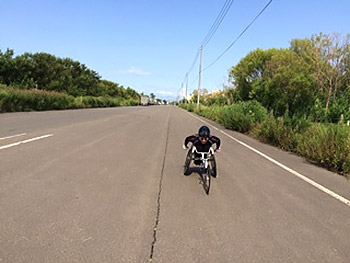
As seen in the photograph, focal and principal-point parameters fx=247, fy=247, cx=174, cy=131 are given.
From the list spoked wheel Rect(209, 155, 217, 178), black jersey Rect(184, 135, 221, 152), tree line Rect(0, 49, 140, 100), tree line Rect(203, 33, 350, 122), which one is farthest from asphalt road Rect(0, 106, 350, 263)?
tree line Rect(0, 49, 140, 100)

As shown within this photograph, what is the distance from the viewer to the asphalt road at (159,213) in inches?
98.7

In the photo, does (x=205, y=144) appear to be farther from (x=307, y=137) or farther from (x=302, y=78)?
(x=302, y=78)

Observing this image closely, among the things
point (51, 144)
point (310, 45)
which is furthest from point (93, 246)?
point (310, 45)

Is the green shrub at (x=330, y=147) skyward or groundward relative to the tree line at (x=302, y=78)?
groundward

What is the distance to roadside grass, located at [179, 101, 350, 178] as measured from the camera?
6418 millimetres

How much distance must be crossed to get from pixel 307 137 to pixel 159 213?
694 cm

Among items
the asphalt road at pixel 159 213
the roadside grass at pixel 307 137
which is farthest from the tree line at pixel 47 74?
the asphalt road at pixel 159 213

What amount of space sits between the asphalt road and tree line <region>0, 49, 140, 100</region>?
28.4 metres

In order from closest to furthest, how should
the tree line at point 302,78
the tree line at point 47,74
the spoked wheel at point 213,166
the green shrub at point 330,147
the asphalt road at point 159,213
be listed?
the asphalt road at point 159,213
the spoked wheel at point 213,166
the green shrub at point 330,147
the tree line at point 302,78
the tree line at point 47,74

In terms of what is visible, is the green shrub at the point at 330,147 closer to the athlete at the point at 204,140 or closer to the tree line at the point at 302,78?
the athlete at the point at 204,140

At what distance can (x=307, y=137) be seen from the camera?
330 inches

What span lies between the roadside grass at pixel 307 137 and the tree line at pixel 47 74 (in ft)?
85.2

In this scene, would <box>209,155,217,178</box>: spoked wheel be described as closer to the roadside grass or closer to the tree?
the roadside grass

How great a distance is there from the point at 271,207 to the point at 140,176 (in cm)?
Result: 248
